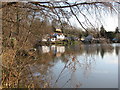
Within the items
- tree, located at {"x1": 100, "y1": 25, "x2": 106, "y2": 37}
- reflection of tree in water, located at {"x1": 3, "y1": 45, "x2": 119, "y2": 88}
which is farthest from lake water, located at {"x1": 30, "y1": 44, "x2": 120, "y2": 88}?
tree, located at {"x1": 100, "y1": 25, "x2": 106, "y2": 37}

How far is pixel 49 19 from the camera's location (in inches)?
64.1

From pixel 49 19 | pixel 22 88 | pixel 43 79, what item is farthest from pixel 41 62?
pixel 49 19

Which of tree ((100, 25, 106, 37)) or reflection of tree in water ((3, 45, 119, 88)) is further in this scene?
reflection of tree in water ((3, 45, 119, 88))

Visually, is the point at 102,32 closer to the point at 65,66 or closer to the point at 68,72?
the point at 65,66

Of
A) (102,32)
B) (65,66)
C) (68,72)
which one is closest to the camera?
(102,32)

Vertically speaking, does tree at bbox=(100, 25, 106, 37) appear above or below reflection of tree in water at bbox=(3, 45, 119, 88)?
above

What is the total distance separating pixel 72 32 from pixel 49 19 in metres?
0.33

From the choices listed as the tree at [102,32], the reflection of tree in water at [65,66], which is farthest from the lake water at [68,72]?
the tree at [102,32]

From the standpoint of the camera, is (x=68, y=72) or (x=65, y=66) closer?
(x=65, y=66)

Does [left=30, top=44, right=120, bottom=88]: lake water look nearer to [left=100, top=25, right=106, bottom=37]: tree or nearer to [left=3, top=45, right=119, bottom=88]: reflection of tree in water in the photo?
[left=3, top=45, right=119, bottom=88]: reflection of tree in water

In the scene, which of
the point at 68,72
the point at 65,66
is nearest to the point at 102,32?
the point at 65,66

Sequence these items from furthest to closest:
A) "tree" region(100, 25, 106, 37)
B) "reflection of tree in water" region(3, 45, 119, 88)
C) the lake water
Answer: the lake water → "reflection of tree in water" region(3, 45, 119, 88) → "tree" region(100, 25, 106, 37)

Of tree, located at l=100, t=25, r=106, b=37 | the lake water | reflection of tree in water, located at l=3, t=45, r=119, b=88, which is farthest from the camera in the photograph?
the lake water

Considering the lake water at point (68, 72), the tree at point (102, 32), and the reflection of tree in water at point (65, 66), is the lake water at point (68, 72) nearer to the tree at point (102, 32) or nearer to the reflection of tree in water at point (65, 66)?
the reflection of tree in water at point (65, 66)
